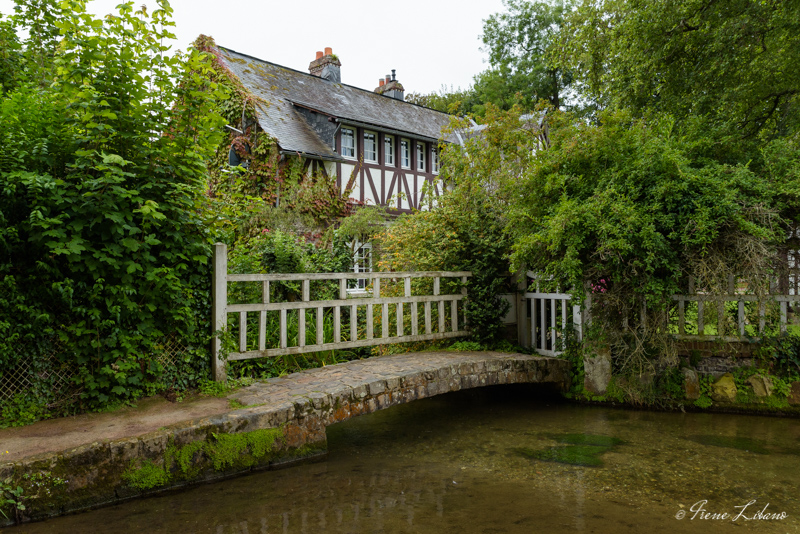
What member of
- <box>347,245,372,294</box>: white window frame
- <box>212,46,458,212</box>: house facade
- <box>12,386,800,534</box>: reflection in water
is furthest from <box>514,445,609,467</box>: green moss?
<box>212,46,458,212</box>: house facade

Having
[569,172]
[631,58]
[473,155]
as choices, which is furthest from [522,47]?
[569,172]

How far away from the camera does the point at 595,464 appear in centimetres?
462

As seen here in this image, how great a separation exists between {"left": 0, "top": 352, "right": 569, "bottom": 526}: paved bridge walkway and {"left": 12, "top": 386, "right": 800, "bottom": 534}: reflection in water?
0.14 m

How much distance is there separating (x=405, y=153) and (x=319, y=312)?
12916 millimetres

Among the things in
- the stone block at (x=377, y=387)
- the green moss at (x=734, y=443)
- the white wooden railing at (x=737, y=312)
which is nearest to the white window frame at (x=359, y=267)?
the stone block at (x=377, y=387)

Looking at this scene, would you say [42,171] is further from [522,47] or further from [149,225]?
[522,47]

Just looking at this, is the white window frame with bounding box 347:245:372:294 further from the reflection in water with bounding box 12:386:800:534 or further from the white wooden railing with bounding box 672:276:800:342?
the white wooden railing with bounding box 672:276:800:342

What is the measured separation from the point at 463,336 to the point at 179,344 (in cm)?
410

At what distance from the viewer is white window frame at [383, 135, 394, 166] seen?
57.3ft

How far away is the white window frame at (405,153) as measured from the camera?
1794 cm

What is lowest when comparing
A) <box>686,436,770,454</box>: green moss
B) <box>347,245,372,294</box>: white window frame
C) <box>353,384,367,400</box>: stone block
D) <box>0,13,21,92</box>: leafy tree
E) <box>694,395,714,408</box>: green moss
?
<box>686,436,770,454</box>: green moss

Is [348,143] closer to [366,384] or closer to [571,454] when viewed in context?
[366,384]

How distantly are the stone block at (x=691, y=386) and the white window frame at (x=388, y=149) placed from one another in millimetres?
12636

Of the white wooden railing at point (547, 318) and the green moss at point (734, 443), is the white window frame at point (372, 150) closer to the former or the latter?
the white wooden railing at point (547, 318)
